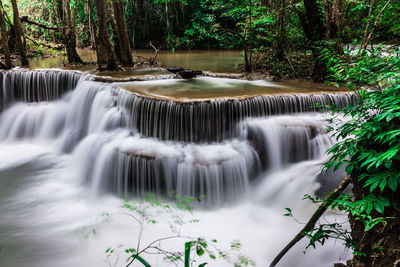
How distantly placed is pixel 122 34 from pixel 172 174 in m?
7.21

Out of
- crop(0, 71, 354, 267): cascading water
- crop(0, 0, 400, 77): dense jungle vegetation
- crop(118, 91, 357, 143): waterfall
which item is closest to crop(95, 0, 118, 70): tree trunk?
crop(0, 0, 400, 77): dense jungle vegetation

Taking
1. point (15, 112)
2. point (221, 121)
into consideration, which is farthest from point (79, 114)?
point (221, 121)

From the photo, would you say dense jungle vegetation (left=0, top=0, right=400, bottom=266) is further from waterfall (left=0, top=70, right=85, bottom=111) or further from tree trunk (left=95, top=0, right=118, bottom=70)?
waterfall (left=0, top=70, right=85, bottom=111)

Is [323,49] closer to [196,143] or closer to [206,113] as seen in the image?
[206,113]

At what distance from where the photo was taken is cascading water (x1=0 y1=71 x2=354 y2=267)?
4.66 metres

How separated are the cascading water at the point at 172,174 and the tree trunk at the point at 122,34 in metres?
3.52

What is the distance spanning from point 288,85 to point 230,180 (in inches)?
150

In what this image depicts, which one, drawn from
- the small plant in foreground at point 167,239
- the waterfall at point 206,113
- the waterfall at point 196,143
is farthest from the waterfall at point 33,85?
the small plant in foreground at point 167,239

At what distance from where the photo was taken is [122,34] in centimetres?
1074

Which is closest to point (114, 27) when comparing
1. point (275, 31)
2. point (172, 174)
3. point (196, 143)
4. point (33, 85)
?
point (33, 85)

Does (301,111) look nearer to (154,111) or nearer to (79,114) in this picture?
(154,111)

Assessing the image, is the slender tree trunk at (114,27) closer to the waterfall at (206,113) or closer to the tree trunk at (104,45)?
the tree trunk at (104,45)

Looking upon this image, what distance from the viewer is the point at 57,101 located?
961 cm

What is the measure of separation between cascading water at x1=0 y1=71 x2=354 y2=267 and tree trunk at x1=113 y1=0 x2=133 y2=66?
3521mm
